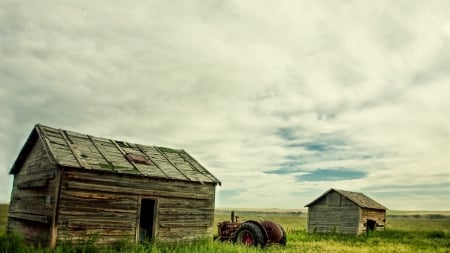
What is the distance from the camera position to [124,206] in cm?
1509

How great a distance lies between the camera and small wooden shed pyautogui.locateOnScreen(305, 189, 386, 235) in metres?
32.2

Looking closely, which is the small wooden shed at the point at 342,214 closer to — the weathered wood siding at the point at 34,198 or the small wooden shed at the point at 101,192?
the small wooden shed at the point at 101,192

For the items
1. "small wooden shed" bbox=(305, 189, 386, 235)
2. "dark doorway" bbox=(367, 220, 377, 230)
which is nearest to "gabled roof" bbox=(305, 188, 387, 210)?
"small wooden shed" bbox=(305, 189, 386, 235)

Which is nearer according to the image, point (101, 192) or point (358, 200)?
point (101, 192)

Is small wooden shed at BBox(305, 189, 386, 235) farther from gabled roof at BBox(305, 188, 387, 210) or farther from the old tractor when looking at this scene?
the old tractor

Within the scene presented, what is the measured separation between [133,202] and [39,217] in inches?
133

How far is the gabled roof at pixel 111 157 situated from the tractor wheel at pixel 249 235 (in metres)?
2.51

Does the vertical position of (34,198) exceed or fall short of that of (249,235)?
it exceeds it

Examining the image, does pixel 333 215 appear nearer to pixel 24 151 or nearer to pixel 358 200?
pixel 358 200

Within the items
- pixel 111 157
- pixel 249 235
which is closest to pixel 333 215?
pixel 249 235

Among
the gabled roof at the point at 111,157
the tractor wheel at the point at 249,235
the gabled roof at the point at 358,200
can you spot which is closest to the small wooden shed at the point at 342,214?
the gabled roof at the point at 358,200

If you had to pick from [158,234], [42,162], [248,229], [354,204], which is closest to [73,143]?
[42,162]

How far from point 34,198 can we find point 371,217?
28420mm

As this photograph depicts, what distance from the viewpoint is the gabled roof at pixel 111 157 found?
14.4m
